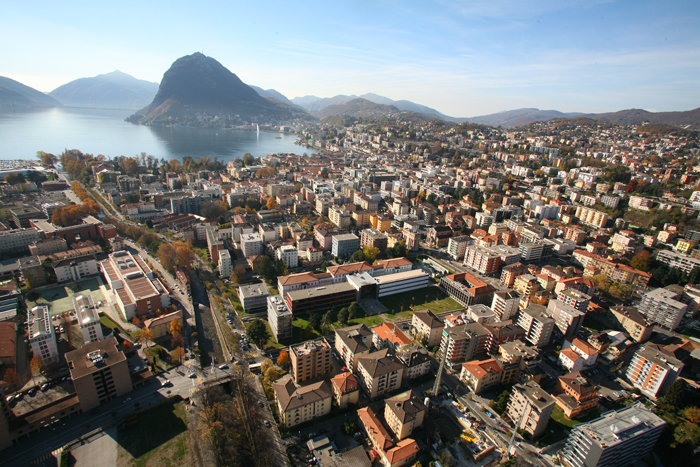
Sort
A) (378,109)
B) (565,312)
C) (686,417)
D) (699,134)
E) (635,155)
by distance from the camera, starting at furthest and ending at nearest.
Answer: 1. (378,109)
2. (699,134)
3. (635,155)
4. (565,312)
5. (686,417)

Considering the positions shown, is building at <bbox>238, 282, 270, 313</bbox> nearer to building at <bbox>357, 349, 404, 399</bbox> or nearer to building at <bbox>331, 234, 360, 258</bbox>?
building at <bbox>357, 349, 404, 399</bbox>

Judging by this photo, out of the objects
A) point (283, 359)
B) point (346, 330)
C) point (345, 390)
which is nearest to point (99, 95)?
point (283, 359)

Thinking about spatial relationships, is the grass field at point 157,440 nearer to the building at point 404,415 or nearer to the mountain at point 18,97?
the building at point 404,415

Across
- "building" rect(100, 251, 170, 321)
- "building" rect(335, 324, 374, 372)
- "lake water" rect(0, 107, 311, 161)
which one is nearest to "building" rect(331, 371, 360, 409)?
"building" rect(335, 324, 374, 372)

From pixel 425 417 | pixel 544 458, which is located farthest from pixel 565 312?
pixel 425 417

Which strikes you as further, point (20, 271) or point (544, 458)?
point (20, 271)

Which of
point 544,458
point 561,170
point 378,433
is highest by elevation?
point 561,170

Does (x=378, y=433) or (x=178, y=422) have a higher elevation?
(x=378, y=433)

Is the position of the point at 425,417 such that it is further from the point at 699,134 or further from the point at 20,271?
the point at 699,134
